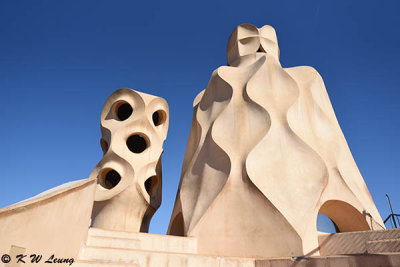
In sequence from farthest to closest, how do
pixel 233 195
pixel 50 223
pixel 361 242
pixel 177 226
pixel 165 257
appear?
pixel 177 226, pixel 233 195, pixel 361 242, pixel 165 257, pixel 50 223

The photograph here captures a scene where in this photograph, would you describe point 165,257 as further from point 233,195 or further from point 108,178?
point 108,178

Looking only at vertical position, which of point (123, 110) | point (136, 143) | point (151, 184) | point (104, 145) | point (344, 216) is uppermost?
point (123, 110)

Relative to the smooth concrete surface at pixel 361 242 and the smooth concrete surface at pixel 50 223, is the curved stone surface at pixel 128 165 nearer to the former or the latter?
the smooth concrete surface at pixel 50 223

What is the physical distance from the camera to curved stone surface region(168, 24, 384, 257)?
7.63 metres

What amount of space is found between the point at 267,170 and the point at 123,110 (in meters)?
8.38

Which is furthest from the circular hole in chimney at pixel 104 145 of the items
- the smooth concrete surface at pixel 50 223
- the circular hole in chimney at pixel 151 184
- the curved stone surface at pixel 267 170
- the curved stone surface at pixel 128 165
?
the smooth concrete surface at pixel 50 223

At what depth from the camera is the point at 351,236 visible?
700 centimetres

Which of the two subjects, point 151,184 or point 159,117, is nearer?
point 151,184

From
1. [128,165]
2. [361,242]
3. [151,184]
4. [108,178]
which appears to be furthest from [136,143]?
[361,242]

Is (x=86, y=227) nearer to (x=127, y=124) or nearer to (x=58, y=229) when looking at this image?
(x=58, y=229)

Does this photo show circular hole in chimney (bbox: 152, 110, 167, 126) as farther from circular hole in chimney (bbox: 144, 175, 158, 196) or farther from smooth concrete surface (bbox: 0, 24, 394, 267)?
circular hole in chimney (bbox: 144, 175, 158, 196)

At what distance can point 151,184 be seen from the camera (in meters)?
13.2

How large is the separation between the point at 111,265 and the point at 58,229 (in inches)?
47.4

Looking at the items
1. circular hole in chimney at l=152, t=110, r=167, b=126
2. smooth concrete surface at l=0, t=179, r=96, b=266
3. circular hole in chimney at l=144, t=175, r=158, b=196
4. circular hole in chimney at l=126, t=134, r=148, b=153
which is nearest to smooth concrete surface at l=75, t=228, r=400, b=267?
smooth concrete surface at l=0, t=179, r=96, b=266
